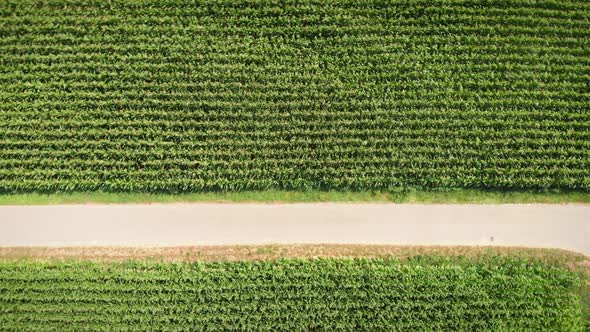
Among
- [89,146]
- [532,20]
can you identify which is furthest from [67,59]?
[532,20]

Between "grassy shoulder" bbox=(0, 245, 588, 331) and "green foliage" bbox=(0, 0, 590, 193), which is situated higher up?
"green foliage" bbox=(0, 0, 590, 193)

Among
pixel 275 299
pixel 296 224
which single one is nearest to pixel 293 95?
pixel 296 224

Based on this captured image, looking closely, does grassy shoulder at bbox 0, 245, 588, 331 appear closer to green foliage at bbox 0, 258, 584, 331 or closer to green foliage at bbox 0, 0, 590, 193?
green foliage at bbox 0, 258, 584, 331

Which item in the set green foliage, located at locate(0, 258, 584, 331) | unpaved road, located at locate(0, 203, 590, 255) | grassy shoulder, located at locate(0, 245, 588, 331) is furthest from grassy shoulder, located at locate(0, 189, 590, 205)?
green foliage, located at locate(0, 258, 584, 331)

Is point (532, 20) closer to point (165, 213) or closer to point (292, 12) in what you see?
point (292, 12)

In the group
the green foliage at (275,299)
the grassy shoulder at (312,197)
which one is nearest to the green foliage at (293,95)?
the grassy shoulder at (312,197)

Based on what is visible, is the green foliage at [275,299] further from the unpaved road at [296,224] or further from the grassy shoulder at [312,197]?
the grassy shoulder at [312,197]
